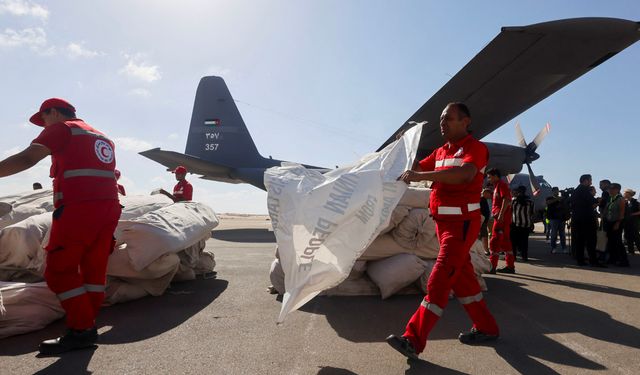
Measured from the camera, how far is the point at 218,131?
16.3 metres

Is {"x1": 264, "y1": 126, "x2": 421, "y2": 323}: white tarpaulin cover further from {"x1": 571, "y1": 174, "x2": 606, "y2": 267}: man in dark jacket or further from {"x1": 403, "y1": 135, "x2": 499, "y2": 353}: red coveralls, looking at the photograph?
{"x1": 571, "y1": 174, "x2": 606, "y2": 267}: man in dark jacket

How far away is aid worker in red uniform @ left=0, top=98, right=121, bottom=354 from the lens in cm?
242

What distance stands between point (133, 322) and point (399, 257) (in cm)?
281

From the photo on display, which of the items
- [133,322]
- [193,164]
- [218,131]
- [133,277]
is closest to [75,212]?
[133,322]

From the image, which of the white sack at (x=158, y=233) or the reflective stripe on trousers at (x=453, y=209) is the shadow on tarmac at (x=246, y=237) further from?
the reflective stripe on trousers at (x=453, y=209)

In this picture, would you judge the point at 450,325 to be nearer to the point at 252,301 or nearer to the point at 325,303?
the point at 325,303

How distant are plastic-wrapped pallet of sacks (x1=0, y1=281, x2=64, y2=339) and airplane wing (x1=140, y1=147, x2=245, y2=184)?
10.4 metres

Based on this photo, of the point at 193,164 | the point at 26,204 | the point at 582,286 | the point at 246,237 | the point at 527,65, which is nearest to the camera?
the point at 26,204

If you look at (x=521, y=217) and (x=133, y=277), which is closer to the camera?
(x=133, y=277)

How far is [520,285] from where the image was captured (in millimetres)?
4684

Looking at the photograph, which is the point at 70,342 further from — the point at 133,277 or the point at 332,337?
the point at 332,337

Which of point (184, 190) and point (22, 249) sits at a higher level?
point (184, 190)

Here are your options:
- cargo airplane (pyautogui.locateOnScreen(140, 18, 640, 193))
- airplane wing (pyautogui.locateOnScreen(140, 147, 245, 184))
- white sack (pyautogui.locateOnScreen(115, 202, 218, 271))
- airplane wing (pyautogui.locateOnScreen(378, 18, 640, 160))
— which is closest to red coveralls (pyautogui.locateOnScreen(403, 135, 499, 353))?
cargo airplane (pyautogui.locateOnScreen(140, 18, 640, 193))

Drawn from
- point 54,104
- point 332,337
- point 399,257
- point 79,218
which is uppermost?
point 54,104
